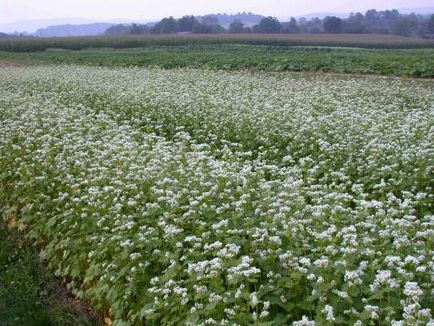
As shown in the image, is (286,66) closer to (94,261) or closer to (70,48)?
(94,261)

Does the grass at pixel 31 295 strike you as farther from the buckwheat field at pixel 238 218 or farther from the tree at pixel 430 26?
the tree at pixel 430 26

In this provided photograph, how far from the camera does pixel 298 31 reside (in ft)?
389

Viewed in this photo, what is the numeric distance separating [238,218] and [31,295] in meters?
2.68

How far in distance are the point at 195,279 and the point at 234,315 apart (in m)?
0.70

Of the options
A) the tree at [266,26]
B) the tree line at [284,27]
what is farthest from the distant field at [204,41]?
the tree at [266,26]

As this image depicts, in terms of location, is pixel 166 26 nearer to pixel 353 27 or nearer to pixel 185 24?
pixel 185 24

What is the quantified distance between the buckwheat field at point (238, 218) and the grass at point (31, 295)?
0.67 feet

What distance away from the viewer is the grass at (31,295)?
20.4 feet

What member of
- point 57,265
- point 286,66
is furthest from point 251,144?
point 286,66

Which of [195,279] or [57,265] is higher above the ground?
[195,279]

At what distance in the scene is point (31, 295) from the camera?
21.9 feet

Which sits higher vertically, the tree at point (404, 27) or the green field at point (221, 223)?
the green field at point (221, 223)

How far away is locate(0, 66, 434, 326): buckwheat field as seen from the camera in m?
4.52

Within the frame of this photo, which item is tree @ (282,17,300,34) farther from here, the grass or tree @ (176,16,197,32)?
the grass
